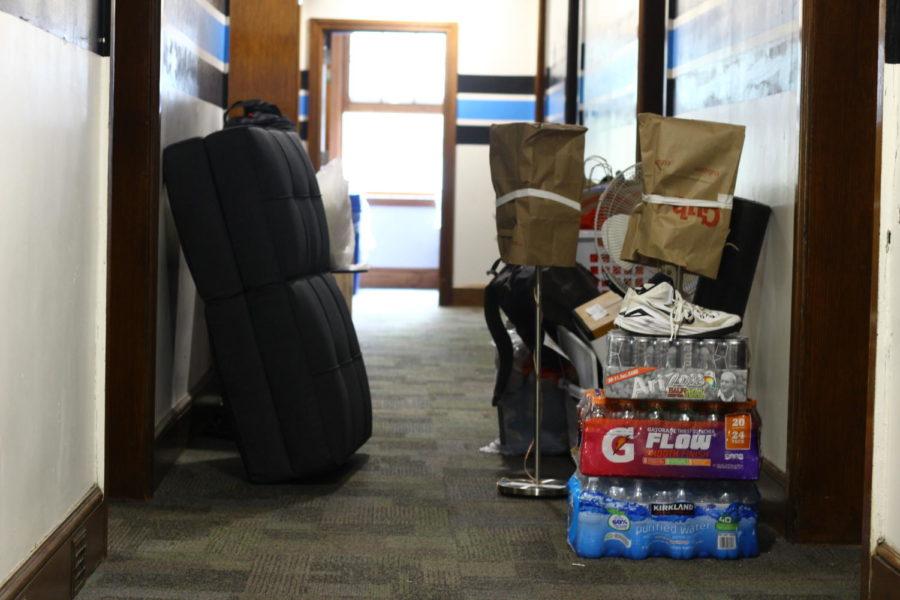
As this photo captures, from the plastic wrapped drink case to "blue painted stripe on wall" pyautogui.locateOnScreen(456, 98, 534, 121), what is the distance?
6.14 metres

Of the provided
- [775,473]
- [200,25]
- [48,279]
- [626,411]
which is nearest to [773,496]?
[775,473]

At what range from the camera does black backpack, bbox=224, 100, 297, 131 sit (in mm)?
3744

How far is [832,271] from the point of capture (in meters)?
2.70

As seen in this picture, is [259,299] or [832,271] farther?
[259,299]

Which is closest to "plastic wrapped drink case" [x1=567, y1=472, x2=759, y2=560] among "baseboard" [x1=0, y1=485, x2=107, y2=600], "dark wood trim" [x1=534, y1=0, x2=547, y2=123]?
"baseboard" [x1=0, y1=485, x2=107, y2=600]

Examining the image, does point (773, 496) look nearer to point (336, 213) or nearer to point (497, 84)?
point (336, 213)

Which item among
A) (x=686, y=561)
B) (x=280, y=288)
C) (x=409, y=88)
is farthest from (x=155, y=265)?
(x=409, y=88)

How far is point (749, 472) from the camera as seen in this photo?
262cm

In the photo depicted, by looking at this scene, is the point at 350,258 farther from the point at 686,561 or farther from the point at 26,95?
the point at 26,95

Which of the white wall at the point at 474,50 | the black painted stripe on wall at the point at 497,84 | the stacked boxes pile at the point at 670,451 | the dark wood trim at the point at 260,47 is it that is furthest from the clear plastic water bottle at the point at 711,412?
the black painted stripe on wall at the point at 497,84

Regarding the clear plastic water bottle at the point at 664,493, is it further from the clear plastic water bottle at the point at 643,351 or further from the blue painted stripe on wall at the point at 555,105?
the blue painted stripe on wall at the point at 555,105

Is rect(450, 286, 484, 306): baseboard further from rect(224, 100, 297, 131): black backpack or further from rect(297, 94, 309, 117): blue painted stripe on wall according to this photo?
rect(224, 100, 297, 131): black backpack

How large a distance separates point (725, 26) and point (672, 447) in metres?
1.41

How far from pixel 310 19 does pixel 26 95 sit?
267 inches
